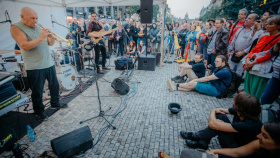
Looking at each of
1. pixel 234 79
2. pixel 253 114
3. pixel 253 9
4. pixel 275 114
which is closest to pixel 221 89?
pixel 234 79

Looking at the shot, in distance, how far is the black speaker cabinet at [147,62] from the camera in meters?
6.38

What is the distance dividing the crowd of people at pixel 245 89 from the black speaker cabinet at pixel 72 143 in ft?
4.15

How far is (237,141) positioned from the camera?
1756mm

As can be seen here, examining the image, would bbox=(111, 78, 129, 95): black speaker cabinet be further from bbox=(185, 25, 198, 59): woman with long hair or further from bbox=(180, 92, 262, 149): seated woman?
bbox=(185, 25, 198, 59): woman with long hair

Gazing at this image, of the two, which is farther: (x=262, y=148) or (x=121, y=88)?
(x=121, y=88)

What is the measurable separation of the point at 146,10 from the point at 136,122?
514 centimetres

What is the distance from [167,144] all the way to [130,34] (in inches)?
308

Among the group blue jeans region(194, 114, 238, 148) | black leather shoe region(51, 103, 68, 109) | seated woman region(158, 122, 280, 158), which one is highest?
seated woman region(158, 122, 280, 158)

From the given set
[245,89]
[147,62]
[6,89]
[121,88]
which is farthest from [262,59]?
[6,89]

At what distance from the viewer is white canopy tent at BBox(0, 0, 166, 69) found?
15.5 ft

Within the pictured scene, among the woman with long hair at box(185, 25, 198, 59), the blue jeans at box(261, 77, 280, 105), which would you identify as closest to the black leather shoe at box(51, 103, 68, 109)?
the blue jeans at box(261, 77, 280, 105)

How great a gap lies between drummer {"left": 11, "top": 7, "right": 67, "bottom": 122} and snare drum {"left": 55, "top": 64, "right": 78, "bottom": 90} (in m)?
0.77

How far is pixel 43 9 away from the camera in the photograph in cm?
616

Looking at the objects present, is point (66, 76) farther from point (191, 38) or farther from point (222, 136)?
point (191, 38)
